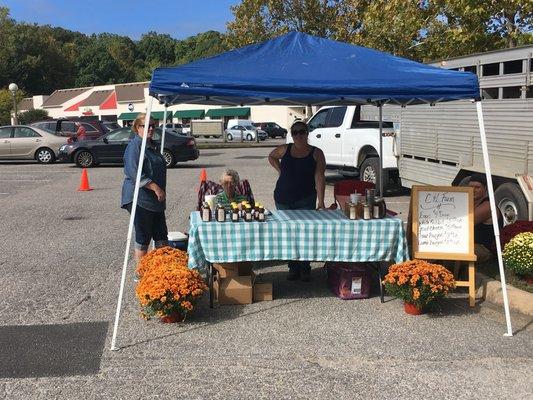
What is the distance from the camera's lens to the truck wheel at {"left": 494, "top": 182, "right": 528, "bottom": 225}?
737 centimetres

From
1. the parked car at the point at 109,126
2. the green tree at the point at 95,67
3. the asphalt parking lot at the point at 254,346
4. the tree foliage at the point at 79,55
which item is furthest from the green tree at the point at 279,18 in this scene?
the green tree at the point at 95,67

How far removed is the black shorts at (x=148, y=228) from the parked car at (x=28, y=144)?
17.2 meters

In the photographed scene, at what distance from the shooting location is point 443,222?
568cm

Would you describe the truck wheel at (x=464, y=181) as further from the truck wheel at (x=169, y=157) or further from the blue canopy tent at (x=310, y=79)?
the truck wheel at (x=169, y=157)

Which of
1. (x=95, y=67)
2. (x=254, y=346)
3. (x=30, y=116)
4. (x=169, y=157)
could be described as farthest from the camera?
(x=95, y=67)

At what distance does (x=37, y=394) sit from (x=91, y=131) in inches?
830

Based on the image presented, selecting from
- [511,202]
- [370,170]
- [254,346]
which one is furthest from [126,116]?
[254,346]

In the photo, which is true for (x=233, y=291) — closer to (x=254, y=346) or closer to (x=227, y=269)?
(x=227, y=269)

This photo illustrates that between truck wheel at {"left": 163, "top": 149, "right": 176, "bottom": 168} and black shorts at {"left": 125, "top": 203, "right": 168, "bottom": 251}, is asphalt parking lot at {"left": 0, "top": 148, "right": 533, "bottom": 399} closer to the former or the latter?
black shorts at {"left": 125, "top": 203, "right": 168, "bottom": 251}

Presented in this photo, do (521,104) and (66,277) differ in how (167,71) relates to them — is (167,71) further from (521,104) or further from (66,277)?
(521,104)

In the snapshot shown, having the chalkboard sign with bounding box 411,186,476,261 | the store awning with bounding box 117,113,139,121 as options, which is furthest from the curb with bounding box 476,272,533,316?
the store awning with bounding box 117,113,139,121

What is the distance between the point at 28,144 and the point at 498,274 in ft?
64.6

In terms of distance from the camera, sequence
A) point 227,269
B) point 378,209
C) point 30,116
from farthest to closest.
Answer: point 30,116 → point 378,209 → point 227,269

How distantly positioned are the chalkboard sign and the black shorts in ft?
8.58
